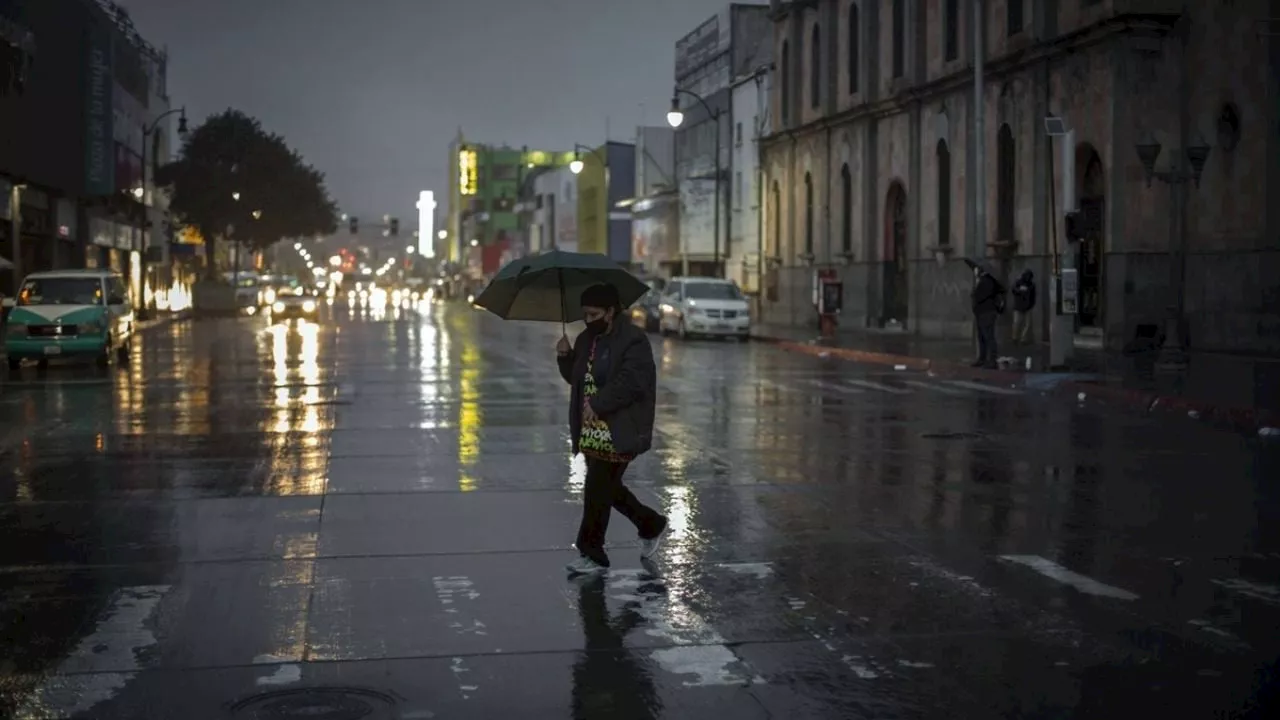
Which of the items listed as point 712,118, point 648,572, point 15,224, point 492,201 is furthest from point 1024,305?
point 492,201

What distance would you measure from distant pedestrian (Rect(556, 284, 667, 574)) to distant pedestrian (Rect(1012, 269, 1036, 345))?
27582 mm

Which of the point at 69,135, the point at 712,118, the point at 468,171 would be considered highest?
the point at 468,171

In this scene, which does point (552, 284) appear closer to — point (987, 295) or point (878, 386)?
point (878, 386)

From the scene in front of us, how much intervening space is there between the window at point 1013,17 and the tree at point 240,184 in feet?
202

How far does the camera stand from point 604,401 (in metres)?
8.95

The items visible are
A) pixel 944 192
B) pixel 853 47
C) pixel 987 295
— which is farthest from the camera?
pixel 853 47

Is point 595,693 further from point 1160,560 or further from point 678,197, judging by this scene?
point 678,197

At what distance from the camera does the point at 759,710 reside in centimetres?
655

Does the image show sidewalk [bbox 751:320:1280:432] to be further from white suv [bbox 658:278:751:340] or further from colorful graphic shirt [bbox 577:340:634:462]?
colorful graphic shirt [bbox 577:340:634:462]

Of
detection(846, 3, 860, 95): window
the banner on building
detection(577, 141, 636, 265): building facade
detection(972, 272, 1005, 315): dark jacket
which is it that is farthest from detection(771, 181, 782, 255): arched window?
detection(577, 141, 636, 265): building facade

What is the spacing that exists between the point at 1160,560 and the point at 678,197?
68465 mm

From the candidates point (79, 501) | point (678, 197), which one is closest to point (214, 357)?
point (79, 501)

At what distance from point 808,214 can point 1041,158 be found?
19399 millimetres

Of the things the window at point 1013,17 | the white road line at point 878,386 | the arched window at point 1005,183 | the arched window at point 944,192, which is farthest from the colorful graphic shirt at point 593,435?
the arched window at point 944,192
